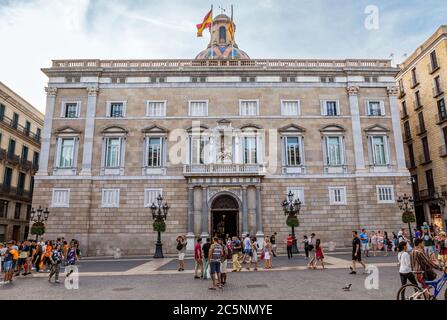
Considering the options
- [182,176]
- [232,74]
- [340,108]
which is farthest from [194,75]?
[340,108]

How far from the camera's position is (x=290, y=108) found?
30297 millimetres

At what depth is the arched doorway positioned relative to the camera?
1102 inches

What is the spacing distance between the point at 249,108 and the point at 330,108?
302 inches

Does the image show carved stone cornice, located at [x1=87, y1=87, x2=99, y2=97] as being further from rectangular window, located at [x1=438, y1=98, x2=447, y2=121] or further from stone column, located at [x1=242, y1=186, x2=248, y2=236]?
rectangular window, located at [x1=438, y1=98, x2=447, y2=121]

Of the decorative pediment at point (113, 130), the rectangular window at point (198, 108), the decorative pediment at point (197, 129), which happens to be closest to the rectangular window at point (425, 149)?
the decorative pediment at point (197, 129)

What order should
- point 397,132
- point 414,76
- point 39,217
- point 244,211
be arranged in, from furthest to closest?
point 414,76, point 397,132, point 244,211, point 39,217

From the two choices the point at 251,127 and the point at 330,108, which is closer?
the point at 251,127

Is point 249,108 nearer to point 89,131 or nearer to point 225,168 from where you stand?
point 225,168

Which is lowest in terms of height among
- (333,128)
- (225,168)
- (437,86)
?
(225,168)

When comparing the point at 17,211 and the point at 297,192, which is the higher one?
the point at 297,192

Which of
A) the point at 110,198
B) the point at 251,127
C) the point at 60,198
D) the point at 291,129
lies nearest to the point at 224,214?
the point at 251,127

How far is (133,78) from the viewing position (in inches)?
1207

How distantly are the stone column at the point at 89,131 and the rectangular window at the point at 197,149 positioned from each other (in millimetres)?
9013
